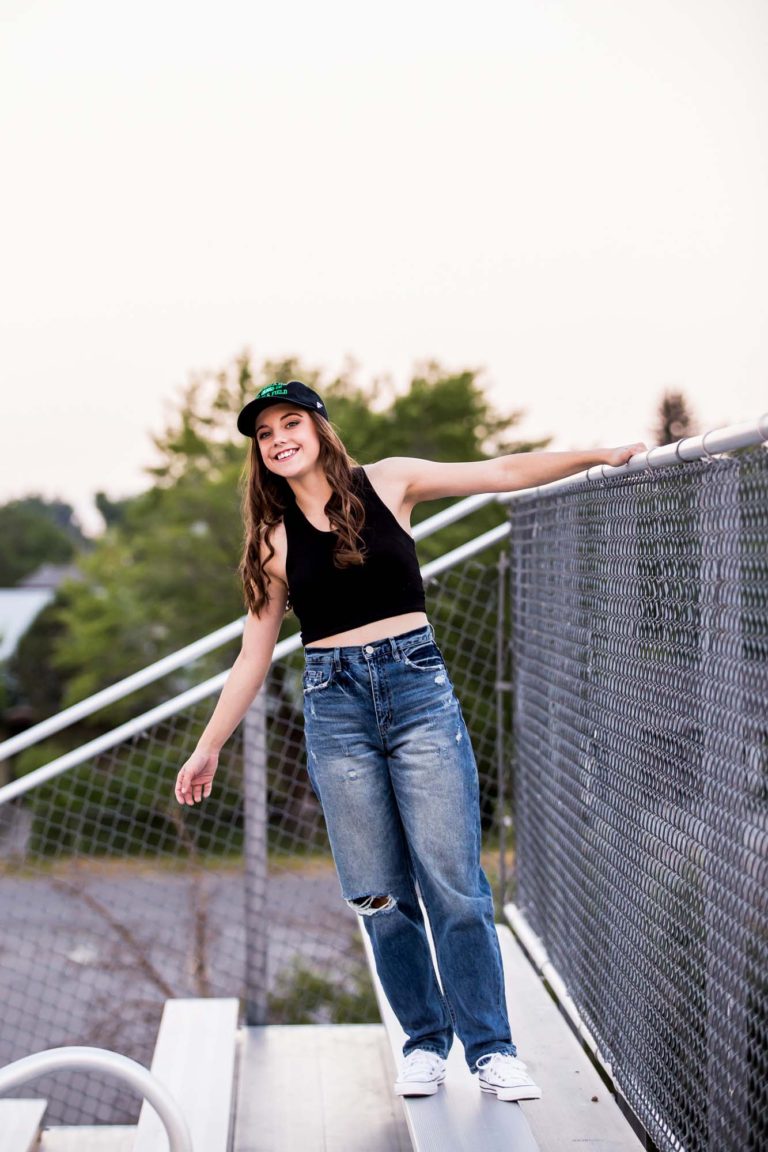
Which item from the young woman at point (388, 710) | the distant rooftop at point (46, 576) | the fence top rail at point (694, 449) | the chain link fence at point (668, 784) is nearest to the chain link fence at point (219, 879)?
the chain link fence at point (668, 784)

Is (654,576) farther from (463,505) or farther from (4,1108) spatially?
(4,1108)

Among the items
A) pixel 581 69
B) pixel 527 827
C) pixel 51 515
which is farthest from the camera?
pixel 51 515

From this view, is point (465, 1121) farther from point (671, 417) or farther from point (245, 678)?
point (671, 417)

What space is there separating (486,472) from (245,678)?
1.97 ft

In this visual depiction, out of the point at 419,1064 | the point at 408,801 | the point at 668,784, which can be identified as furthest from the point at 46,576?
the point at 668,784

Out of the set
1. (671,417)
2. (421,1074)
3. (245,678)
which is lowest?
(421,1074)

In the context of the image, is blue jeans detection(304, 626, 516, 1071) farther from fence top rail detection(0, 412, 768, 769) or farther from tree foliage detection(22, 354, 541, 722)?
tree foliage detection(22, 354, 541, 722)

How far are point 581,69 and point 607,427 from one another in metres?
7.93

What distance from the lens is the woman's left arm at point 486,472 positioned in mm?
2150

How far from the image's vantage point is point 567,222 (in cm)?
3055

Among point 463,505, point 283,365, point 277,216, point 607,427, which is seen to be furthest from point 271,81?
point 463,505

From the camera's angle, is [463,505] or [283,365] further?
[283,365]

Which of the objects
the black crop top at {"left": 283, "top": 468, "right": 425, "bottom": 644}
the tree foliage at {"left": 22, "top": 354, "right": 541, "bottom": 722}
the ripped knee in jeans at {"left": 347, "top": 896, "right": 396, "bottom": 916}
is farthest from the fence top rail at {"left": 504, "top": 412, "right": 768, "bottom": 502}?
the tree foliage at {"left": 22, "top": 354, "right": 541, "bottom": 722}

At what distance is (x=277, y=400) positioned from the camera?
220 cm
